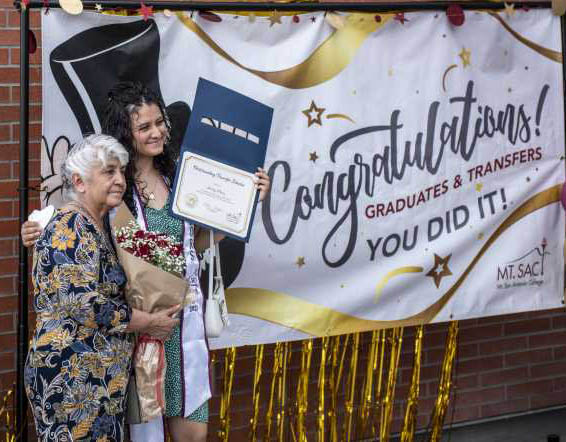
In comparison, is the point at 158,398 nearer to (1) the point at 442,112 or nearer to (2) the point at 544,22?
(1) the point at 442,112

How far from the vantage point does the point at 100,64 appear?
3697 millimetres

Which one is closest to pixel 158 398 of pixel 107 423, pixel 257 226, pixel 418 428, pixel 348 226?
pixel 107 423

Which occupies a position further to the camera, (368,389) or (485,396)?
(485,396)

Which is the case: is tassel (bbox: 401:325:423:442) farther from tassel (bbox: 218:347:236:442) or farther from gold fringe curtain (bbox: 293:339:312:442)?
tassel (bbox: 218:347:236:442)

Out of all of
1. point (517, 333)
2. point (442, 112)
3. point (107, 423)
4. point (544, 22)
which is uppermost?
point (544, 22)

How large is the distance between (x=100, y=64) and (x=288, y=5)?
0.81 meters

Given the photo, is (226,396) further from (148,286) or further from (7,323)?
(148,286)

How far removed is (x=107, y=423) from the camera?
10.6 feet

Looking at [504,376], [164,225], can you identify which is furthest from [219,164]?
[504,376]

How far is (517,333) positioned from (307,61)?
2297 millimetres

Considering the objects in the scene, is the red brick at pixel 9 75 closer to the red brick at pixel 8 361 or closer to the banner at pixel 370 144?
the banner at pixel 370 144

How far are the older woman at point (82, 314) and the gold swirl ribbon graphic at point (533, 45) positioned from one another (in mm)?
2014

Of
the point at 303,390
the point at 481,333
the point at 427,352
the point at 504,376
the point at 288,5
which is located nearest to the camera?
the point at 288,5

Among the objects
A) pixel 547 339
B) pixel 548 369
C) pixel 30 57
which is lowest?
pixel 548 369
